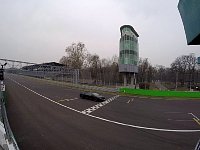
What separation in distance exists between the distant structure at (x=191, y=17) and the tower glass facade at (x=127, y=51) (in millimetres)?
52846

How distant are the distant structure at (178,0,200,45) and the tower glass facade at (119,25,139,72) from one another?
52846mm

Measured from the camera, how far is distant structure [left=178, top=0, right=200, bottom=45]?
6.22 meters

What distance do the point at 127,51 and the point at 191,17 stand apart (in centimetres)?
5421

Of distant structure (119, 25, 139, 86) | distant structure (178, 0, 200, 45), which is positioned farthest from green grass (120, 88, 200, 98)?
distant structure (178, 0, 200, 45)

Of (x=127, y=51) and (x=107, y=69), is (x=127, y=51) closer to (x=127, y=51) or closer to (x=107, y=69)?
(x=127, y=51)

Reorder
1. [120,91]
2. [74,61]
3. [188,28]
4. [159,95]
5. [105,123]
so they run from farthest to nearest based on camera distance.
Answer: [74,61], [120,91], [159,95], [105,123], [188,28]

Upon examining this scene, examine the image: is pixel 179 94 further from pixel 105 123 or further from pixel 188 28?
pixel 188 28

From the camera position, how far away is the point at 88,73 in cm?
9194

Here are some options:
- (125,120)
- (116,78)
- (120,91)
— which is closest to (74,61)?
(116,78)

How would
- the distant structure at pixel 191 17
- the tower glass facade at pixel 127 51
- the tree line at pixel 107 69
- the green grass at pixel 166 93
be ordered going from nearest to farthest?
1. the distant structure at pixel 191 17
2. the green grass at pixel 166 93
3. the tower glass facade at pixel 127 51
4. the tree line at pixel 107 69

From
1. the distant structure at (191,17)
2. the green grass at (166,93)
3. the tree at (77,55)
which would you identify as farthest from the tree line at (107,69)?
the distant structure at (191,17)

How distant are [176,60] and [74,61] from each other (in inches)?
1856

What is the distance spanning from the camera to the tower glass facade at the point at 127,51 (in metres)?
60.3

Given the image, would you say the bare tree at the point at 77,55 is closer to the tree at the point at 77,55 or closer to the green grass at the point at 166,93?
the tree at the point at 77,55
